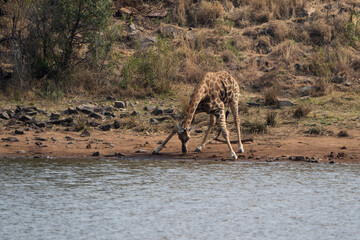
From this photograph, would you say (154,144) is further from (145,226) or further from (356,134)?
(145,226)

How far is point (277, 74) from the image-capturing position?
18.5 meters

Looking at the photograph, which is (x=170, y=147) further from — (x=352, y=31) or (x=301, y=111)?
(x=352, y=31)

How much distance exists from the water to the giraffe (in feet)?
2.09

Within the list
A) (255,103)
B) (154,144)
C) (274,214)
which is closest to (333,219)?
(274,214)

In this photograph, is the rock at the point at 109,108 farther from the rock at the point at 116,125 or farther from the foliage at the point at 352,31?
the foliage at the point at 352,31

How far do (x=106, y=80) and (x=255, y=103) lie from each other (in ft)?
16.1

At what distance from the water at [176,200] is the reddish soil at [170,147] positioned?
24.3 inches

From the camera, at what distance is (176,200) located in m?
8.47

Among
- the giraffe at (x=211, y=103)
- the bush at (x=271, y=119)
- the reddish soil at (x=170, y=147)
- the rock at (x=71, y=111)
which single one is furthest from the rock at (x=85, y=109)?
the bush at (x=271, y=119)

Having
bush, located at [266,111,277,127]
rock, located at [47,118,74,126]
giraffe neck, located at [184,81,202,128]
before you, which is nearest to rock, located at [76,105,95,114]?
rock, located at [47,118,74,126]

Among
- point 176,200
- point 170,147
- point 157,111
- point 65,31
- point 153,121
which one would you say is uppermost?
point 65,31

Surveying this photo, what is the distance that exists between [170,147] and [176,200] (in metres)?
4.26

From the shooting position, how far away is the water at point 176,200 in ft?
22.9

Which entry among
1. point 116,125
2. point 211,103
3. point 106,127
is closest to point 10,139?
point 106,127
